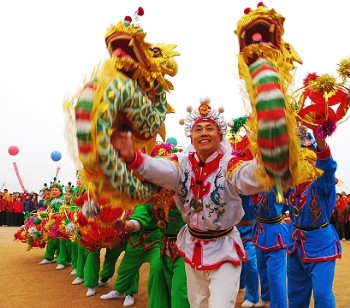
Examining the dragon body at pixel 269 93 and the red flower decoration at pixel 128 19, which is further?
the red flower decoration at pixel 128 19

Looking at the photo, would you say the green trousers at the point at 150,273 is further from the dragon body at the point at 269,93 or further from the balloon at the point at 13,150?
the balloon at the point at 13,150

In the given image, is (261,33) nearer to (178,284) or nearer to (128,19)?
(128,19)

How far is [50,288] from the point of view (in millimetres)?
6855

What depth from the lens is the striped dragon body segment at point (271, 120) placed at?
2359 mm

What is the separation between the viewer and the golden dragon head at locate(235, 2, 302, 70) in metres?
2.66

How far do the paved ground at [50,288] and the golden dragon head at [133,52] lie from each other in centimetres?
372

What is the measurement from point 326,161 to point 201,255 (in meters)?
1.26

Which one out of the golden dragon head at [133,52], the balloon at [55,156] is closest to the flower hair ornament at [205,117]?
the golden dragon head at [133,52]

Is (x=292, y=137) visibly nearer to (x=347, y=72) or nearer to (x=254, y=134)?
(x=254, y=134)

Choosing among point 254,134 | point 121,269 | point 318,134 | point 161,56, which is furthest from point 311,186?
point 121,269

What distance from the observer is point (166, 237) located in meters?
4.25

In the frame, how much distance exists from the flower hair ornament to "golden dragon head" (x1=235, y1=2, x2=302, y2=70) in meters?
0.74

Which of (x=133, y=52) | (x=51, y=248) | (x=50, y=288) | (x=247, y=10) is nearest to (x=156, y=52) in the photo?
(x=133, y=52)

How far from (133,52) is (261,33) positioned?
830 mm
